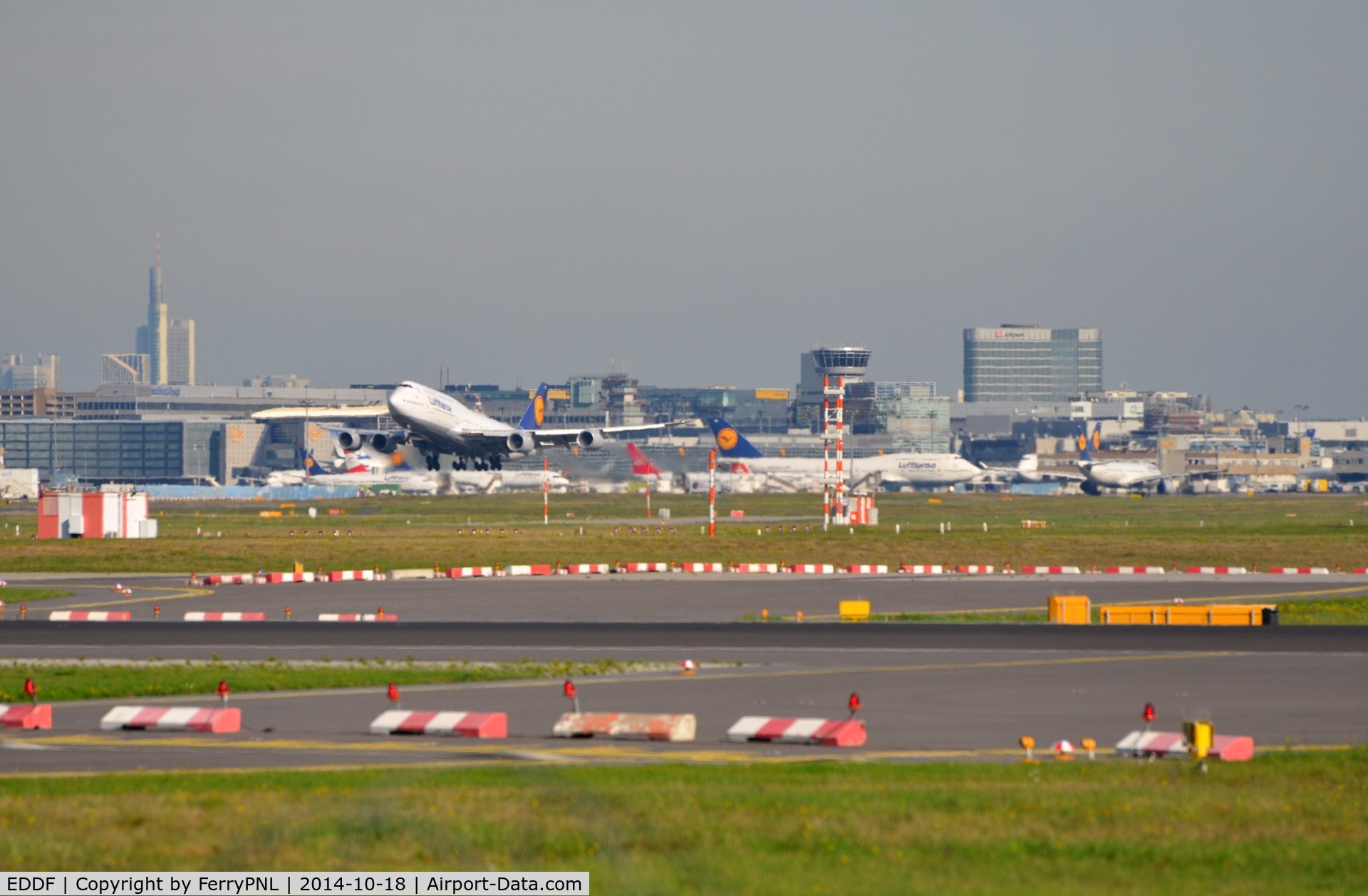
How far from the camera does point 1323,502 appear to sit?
135 m

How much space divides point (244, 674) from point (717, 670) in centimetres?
770

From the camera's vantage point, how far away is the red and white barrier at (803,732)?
59.7 feet

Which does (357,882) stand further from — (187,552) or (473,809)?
(187,552)

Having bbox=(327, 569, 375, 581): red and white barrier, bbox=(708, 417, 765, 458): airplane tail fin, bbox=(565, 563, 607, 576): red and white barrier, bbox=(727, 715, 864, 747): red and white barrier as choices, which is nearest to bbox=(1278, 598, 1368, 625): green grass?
bbox=(727, 715, 864, 747): red and white barrier

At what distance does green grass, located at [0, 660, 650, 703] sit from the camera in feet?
77.3

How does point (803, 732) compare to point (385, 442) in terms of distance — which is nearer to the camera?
point (803, 732)

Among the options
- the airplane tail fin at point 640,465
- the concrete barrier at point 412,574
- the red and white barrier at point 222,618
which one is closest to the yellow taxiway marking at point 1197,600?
the red and white barrier at point 222,618

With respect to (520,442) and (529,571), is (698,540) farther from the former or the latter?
(520,442)

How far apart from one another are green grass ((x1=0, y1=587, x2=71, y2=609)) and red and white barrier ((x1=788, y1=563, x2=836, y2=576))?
23431 mm

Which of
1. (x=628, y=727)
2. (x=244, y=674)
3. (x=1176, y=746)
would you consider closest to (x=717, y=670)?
(x=628, y=727)

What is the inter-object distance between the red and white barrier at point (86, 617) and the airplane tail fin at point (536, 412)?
70.9m

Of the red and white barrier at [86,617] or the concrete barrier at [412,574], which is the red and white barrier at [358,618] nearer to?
the red and white barrier at [86,617]

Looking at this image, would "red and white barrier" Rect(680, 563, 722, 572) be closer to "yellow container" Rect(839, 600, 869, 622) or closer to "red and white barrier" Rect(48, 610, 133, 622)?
"yellow container" Rect(839, 600, 869, 622)

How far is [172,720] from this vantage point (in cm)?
1961
